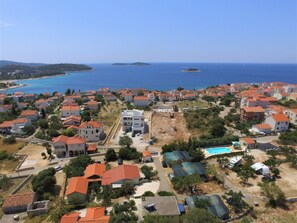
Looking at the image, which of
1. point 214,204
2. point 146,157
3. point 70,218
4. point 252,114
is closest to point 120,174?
point 146,157

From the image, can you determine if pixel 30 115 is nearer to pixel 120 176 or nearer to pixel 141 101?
pixel 141 101

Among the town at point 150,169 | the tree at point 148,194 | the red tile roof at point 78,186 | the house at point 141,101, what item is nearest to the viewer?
the town at point 150,169

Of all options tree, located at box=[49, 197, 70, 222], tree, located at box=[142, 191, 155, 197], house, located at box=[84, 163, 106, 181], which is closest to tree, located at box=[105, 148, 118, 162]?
house, located at box=[84, 163, 106, 181]

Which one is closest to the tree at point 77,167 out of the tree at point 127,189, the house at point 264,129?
the tree at point 127,189

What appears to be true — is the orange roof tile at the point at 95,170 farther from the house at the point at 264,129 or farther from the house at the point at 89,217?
the house at the point at 264,129

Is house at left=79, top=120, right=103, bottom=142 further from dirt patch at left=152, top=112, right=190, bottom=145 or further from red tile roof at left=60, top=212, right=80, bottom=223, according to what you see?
red tile roof at left=60, top=212, right=80, bottom=223

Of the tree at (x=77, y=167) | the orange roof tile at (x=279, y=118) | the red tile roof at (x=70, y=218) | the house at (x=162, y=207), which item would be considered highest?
the orange roof tile at (x=279, y=118)

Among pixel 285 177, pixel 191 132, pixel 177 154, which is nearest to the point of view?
pixel 285 177

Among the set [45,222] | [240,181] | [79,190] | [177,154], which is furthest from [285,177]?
[45,222]

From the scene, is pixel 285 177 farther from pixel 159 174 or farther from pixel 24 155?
pixel 24 155
